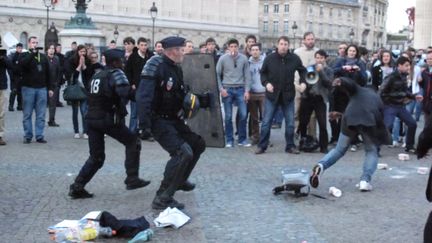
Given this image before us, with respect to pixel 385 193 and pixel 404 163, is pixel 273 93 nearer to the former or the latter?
pixel 404 163

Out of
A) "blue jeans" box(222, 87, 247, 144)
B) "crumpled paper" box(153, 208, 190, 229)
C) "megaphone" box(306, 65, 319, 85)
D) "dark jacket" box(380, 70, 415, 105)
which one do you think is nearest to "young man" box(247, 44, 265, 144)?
"blue jeans" box(222, 87, 247, 144)

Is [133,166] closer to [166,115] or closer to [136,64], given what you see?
[166,115]

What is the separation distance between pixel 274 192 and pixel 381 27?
134 metres

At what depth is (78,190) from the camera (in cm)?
757

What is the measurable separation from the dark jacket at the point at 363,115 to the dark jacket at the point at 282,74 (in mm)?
2753

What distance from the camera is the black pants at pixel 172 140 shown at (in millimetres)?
6996

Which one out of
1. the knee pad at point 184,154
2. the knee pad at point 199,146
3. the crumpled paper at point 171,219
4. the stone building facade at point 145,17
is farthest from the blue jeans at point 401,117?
the stone building facade at point 145,17

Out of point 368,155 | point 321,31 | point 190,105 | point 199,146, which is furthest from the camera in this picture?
point 321,31

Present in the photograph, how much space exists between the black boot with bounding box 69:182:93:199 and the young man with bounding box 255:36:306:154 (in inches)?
163

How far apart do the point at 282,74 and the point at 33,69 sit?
4.49 m

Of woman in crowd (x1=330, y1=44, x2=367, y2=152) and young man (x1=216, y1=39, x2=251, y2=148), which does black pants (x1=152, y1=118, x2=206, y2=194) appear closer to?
woman in crowd (x1=330, y1=44, x2=367, y2=152)

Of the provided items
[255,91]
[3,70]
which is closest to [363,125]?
[255,91]

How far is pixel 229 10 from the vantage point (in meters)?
86.0

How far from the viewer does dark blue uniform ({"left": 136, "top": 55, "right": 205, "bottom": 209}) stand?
22.7 feet
